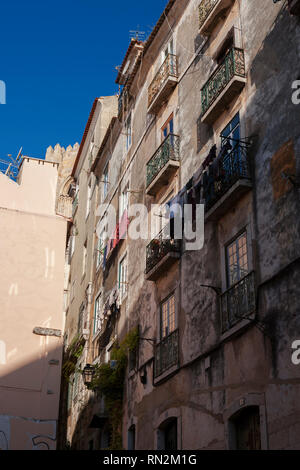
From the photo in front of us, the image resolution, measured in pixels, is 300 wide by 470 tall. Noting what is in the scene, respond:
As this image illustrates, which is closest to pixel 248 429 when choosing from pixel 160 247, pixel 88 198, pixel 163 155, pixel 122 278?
pixel 160 247

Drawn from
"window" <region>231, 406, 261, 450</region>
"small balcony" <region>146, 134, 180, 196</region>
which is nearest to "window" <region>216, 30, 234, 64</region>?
"small balcony" <region>146, 134, 180, 196</region>

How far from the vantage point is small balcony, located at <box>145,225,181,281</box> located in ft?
63.8

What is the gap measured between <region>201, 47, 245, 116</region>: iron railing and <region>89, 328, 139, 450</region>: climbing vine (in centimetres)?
754

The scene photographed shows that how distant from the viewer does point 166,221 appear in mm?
21156

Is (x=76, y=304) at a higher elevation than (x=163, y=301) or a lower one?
higher

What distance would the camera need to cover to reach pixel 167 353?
18.9 m

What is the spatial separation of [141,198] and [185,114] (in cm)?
418

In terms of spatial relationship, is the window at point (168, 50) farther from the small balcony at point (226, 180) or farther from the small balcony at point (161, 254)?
the small balcony at point (226, 180)

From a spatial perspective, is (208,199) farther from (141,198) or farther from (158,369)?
(141,198)

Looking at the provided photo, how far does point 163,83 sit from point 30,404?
481 inches

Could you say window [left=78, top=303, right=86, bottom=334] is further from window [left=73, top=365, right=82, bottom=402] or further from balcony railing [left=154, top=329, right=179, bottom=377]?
balcony railing [left=154, top=329, right=179, bottom=377]

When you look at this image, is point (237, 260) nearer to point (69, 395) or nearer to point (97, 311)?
point (97, 311)


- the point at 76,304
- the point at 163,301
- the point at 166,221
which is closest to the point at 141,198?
the point at 166,221

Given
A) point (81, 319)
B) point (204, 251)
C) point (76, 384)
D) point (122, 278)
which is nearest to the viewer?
point (204, 251)
